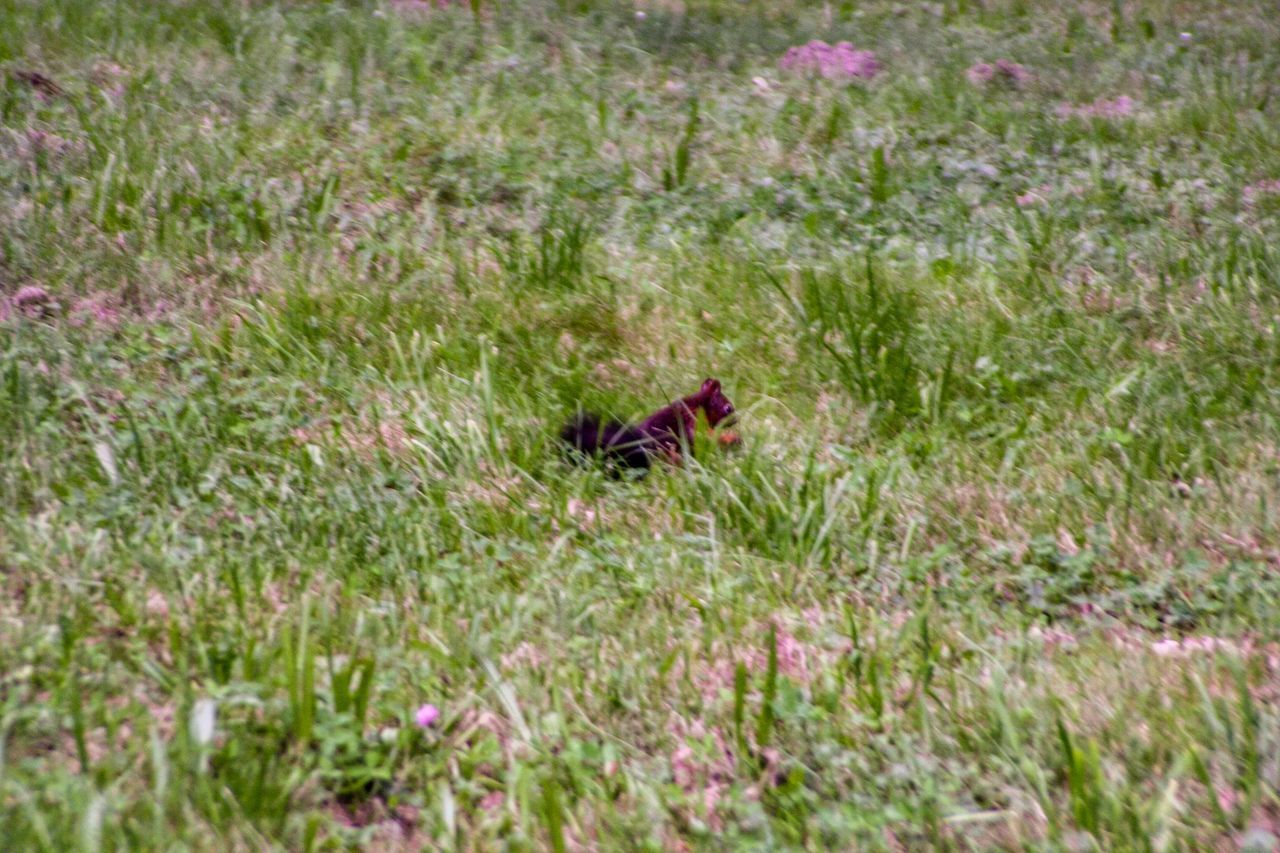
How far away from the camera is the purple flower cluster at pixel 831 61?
24.2ft

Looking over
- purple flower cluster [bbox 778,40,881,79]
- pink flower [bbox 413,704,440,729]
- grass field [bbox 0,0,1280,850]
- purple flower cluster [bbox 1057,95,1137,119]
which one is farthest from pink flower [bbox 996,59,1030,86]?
pink flower [bbox 413,704,440,729]

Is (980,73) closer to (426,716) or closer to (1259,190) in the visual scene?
(1259,190)

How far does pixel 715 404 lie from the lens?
3725 millimetres

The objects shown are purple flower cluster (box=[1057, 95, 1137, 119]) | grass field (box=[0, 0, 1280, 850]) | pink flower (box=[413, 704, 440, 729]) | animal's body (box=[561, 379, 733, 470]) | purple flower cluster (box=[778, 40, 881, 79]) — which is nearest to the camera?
grass field (box=[0, 0, 1280, 850])

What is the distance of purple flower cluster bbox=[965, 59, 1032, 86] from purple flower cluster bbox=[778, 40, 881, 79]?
601 mm

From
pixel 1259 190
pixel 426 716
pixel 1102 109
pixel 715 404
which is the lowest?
pixel 426 716

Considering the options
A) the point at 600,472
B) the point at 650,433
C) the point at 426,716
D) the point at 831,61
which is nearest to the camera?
the point at 426,716

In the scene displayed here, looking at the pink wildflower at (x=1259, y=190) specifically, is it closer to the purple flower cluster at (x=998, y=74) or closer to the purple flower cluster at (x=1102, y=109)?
A: the purple flower cluster at (x=1102, y=109)

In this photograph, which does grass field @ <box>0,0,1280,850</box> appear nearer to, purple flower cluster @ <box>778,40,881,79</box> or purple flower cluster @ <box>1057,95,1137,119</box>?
purple flower cluster @ <box>1057,95,1137,119</box>

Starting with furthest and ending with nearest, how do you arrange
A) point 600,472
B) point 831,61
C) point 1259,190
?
point 831,61 → point 1259,190 → point 600,472

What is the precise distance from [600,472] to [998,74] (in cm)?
510

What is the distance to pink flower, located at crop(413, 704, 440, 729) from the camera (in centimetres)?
245

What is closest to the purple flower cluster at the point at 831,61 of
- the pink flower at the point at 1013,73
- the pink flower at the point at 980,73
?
the pink flower at the point at 980,73

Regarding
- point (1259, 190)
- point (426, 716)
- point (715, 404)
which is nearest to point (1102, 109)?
point (1259, 190)
